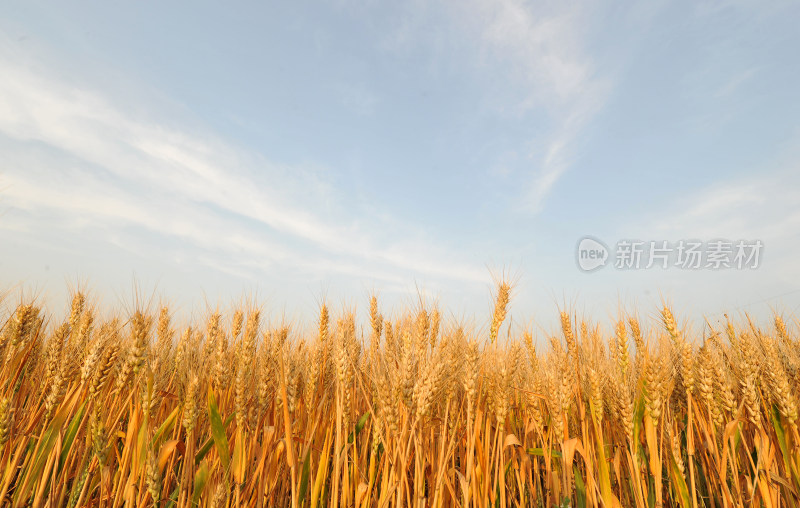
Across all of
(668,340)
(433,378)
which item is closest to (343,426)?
(433,378)

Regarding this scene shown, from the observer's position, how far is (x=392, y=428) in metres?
1.89

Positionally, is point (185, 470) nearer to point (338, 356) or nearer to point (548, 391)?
point (338, 356)

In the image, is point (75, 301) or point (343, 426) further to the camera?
point (75, 301)

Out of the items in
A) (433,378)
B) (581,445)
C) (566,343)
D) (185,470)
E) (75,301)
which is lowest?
(185,470)

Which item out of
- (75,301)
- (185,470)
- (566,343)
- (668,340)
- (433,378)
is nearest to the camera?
(433,378)

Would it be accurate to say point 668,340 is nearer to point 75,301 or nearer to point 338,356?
point 338,356

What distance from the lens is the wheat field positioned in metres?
1.94

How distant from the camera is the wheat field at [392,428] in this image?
194 cm

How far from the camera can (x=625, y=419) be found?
7.25 ft

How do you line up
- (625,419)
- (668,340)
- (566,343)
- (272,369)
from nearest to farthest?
(625,419)
(272,369)
(566,343)
(668,340)

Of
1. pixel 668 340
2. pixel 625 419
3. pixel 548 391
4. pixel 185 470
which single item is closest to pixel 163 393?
pixel 185 470

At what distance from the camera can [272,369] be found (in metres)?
2.60

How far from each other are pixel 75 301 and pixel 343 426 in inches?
137

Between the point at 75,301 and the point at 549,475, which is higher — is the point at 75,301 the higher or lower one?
the higher one
